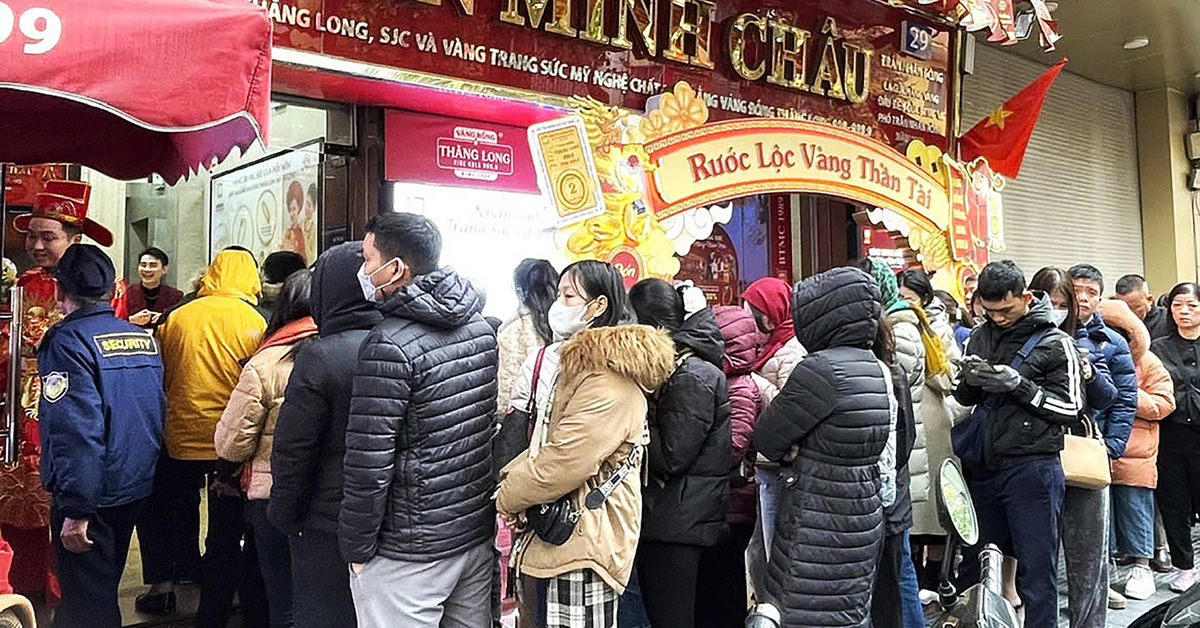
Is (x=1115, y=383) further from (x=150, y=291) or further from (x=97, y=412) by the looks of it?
(x=150, y=291)

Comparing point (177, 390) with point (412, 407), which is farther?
point (177, 390)

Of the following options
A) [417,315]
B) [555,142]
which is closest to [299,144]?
[555,142]

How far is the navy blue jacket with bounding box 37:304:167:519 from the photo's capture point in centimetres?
350

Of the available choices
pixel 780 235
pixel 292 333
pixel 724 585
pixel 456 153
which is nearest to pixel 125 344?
pixel 292 333

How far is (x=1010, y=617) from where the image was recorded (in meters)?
3.23

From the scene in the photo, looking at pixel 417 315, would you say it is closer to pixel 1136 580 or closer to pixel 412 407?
pixel 412 407

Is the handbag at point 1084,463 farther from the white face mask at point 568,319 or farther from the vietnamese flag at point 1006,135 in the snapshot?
the vietnamese flag at point 1006,135

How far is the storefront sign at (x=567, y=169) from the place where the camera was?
5000 mm

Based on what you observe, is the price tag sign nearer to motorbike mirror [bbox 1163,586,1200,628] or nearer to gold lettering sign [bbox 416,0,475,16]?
gold lettering sign [bbox 416,0,475,16]

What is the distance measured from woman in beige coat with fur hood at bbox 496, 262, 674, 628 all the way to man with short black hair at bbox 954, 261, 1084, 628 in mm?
1731

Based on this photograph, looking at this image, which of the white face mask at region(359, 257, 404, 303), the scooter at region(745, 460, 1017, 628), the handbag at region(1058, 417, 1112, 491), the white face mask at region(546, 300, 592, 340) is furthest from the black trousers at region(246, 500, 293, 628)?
the handbag at region(1058, 417, 1112, 491)

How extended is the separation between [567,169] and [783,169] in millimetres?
1617

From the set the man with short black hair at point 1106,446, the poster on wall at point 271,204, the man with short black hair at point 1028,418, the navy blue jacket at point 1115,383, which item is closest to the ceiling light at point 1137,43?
the man with short black hair at point 1106,446

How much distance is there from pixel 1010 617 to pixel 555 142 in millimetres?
3111
